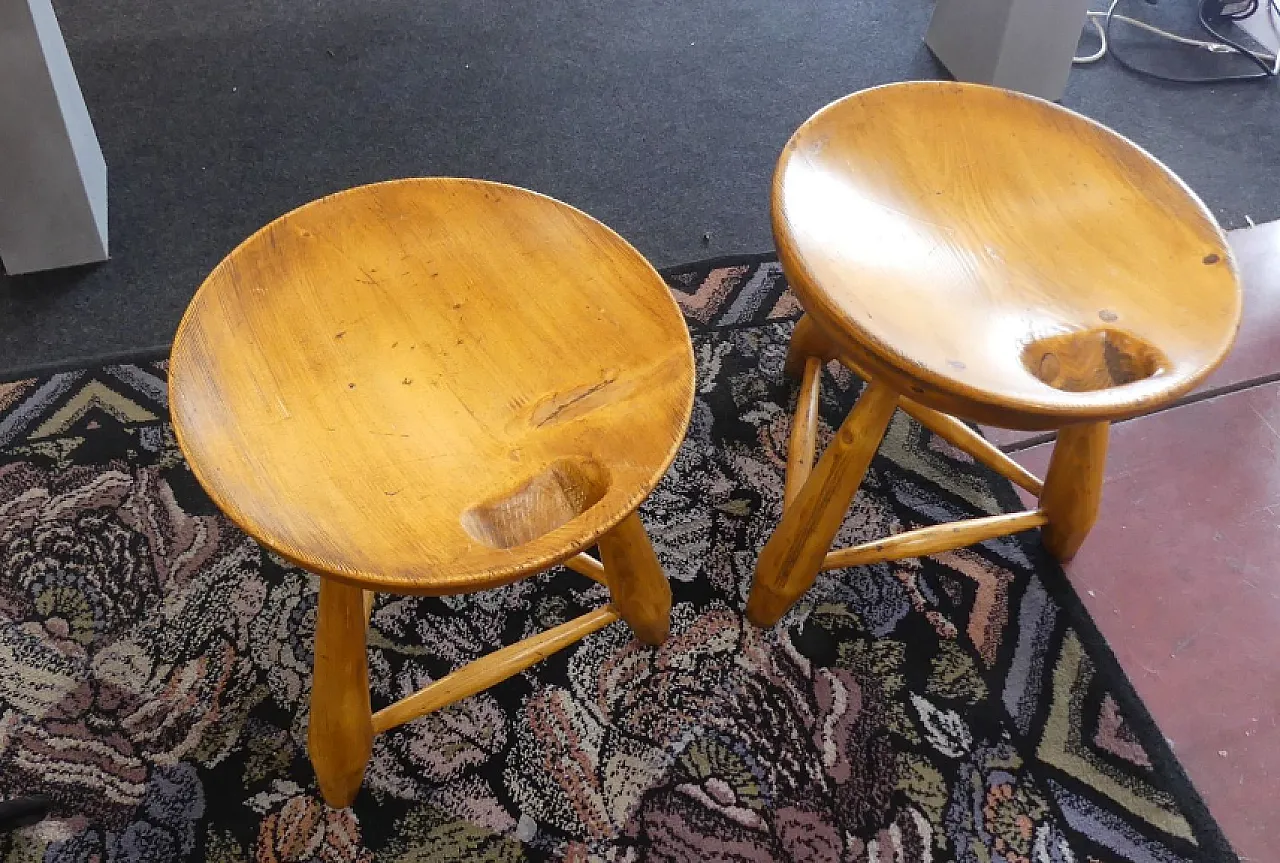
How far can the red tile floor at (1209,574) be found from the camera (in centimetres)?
116

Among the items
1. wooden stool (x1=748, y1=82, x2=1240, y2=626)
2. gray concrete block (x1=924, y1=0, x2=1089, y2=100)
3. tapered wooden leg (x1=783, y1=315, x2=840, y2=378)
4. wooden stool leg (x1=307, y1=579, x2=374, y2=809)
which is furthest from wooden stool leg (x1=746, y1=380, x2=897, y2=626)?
gray concrete block (x1=924, y1=0, x2=1089, y2=100)

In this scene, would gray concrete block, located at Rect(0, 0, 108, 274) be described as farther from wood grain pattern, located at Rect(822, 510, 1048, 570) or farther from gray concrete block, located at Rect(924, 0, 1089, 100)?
gray concrete block, located at Rect(924, 0, 1089, 100)

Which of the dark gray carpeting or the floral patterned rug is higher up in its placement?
the dark gray carpeting

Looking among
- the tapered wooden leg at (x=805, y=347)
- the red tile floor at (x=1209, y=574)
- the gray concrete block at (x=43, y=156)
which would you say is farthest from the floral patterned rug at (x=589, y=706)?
the gray concrete block at (x=43, y=156)

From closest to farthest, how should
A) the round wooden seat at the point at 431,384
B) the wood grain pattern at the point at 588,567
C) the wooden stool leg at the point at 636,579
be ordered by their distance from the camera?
the round wooden seat at the point at 431,384 < the wooden stool leg at the point at 636,579 < the wood grain pattern at the point at 588,567

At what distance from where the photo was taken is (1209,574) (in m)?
1.32

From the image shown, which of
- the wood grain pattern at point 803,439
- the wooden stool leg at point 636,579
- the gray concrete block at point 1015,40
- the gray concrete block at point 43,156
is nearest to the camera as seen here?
the wooden stool leg at point 636,579

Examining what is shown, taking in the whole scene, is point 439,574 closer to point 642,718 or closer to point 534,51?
point 642,718

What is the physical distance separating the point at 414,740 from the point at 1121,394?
31.4 inches

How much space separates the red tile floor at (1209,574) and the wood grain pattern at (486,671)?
25.8 inches

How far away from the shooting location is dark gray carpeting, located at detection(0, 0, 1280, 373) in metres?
1.69

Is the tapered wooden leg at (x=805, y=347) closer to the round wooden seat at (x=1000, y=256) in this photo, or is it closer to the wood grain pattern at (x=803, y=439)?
the wood grain pattern at (x=803, y=439)

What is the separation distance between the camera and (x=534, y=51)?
206 cm

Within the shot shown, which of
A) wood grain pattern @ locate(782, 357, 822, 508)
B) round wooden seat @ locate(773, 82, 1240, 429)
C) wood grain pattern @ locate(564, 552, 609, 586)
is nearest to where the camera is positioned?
round wooden seat @ locate(773, 82, 1240, 429)
